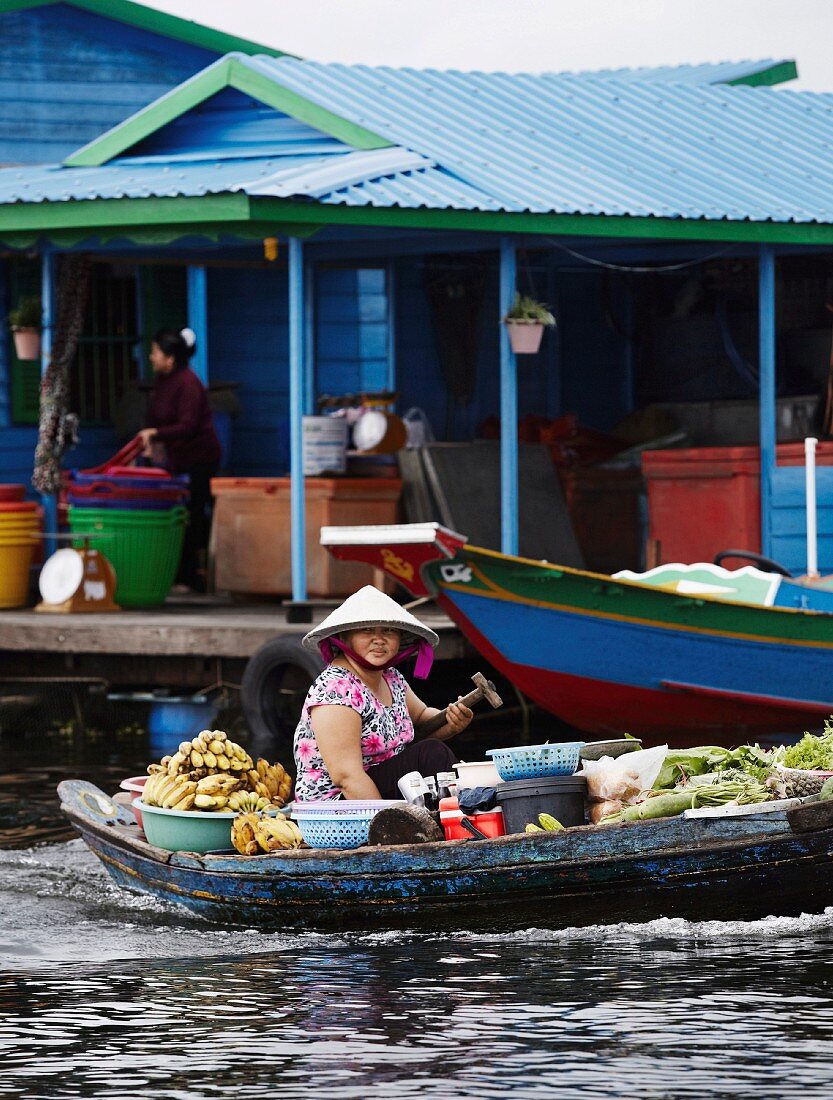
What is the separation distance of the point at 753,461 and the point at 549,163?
262cm

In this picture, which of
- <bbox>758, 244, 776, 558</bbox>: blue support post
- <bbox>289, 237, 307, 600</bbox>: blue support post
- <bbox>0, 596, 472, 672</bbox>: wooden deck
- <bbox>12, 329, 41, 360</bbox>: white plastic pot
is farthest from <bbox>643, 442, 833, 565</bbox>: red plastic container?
<bbox>12, 329, 41, 360</bbox>: white plastic pot

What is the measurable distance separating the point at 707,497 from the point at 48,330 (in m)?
5.25

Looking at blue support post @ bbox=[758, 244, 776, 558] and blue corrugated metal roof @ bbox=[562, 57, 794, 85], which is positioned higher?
blue corrugated metal roof @ bbox=[562, 57, 794, 85]

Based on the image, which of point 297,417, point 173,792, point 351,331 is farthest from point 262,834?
point 351,331

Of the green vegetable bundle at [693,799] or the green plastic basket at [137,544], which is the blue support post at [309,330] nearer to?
the green plastic basket at [137,544]

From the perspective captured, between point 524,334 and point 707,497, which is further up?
point 524,334

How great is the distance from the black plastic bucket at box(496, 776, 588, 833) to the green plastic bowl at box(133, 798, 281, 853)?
1214 millimetres

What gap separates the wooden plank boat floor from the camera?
14273mm

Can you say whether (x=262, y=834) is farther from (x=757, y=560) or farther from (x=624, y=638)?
(x=757, y=560)

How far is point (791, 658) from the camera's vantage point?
44.4 feet

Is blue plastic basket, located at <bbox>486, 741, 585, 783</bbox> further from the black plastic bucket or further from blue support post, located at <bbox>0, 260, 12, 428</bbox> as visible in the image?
blue support post, located at <bbox>0, 260, 12, 428</bbox>

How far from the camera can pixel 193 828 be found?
952cm

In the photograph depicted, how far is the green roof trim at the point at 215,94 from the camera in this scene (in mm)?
15414

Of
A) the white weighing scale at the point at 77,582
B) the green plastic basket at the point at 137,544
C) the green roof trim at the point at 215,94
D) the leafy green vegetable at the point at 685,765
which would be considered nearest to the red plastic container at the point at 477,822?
the leafy green vegetable at the point at 685,765
